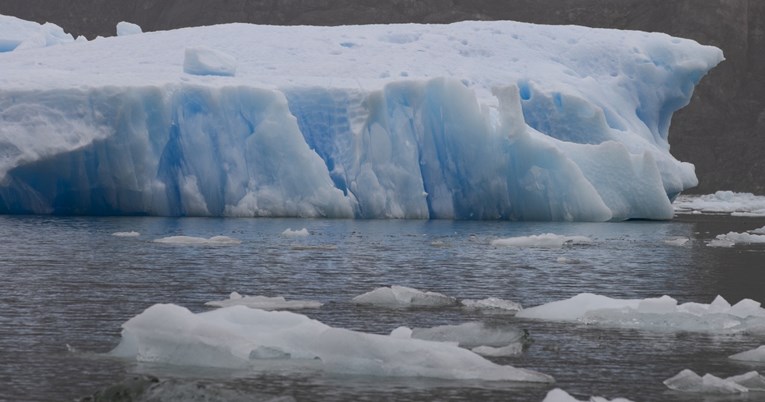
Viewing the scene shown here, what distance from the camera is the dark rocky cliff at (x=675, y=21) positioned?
60.0 metres

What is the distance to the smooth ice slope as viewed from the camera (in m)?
23.6

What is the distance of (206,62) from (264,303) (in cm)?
1599

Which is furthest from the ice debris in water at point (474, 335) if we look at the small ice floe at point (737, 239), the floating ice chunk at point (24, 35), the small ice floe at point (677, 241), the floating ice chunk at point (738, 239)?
the floating ice chunk at point (24, 35)

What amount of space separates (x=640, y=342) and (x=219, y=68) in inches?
709

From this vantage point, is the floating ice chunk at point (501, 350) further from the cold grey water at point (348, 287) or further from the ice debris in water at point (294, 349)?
the ice debris in water at point (294, 349)

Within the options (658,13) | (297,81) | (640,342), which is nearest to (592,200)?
(297,81)

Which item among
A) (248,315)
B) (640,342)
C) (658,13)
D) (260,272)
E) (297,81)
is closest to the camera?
(248,315)

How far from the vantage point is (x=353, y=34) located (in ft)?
97.6

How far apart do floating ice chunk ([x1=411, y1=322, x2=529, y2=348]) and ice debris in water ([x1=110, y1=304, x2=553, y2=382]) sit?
78cm

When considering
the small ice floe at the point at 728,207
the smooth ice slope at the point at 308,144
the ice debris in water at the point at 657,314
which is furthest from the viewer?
the small ice floe at the point at 728,207

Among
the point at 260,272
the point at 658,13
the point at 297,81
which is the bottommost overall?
the point at 260,272

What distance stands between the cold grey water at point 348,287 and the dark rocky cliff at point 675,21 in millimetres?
37505

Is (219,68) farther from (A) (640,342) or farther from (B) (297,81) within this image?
(A) (640,342)

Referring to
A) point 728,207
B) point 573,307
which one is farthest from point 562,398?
point 728,207
